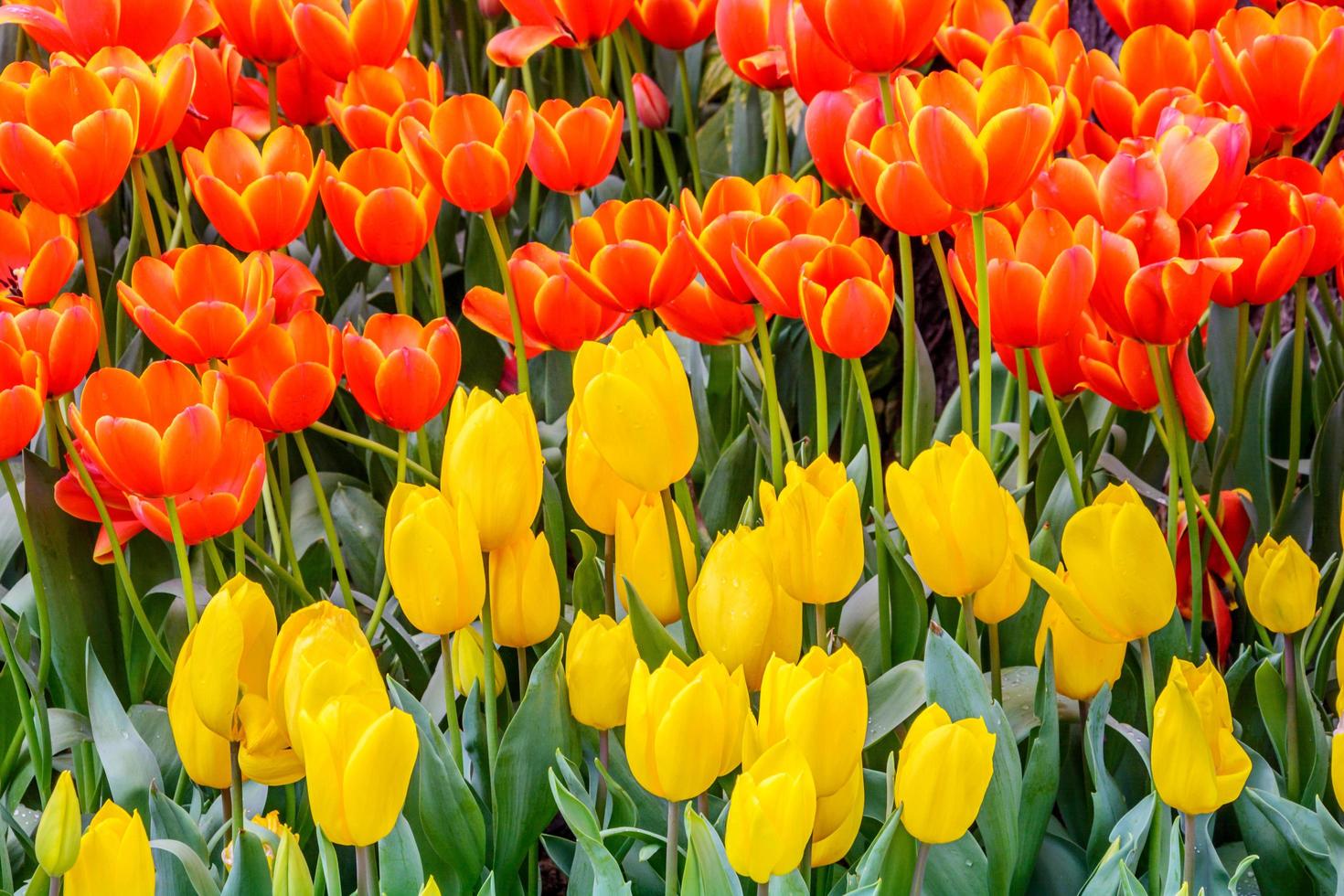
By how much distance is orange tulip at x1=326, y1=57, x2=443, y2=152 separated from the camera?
101 cm

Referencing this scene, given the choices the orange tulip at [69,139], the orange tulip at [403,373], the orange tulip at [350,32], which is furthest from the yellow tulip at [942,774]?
the orange tulip at [350,32]

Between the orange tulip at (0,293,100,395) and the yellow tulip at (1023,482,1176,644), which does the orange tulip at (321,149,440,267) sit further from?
the yellow tulip at (1023,482,1176,644)

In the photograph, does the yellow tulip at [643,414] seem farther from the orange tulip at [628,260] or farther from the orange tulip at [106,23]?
the orange tulip at [106,23]

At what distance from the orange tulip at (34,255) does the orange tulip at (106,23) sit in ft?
0.43

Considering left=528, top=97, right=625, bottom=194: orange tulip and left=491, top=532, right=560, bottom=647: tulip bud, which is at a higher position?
left=528, top=97, right=625, bottom=194: orange tulip

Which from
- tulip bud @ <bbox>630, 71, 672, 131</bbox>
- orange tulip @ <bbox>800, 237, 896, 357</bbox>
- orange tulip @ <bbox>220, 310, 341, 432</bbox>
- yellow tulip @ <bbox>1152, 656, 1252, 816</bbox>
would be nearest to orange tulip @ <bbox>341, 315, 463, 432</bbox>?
orange tulip @ <bbox>220, 310, 341, 432</bbox>

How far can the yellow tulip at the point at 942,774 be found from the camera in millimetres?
558

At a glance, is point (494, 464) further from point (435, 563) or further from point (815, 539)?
point (815, 539)

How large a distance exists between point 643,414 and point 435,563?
0.41 feet

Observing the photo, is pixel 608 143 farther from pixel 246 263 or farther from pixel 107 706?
pixel 107 706

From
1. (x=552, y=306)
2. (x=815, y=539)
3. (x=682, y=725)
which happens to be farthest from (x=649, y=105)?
(x=682, y=725)

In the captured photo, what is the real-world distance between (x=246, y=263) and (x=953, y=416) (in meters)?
0.61

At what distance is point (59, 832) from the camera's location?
57 cm

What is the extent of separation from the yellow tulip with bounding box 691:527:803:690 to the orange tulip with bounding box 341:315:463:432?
25 centimetres
